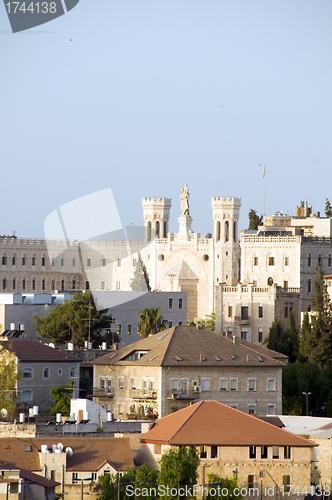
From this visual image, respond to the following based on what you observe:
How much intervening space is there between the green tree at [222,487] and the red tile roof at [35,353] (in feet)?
77.1

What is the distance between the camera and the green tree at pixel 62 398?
72.9 m

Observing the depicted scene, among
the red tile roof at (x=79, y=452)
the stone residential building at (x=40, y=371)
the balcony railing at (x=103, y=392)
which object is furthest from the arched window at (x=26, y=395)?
the red tile roof at (x=79, y=452)

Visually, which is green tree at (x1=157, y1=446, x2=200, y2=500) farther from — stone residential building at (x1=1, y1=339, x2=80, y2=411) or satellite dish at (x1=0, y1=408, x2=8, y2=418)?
stone residential building at (x1=1, y1=339, x2=80, y2=411)

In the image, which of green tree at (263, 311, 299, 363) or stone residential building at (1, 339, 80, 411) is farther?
green tree at (263, 311, 299, 363)

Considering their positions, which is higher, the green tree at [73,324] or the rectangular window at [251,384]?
the green tree at [73,324]

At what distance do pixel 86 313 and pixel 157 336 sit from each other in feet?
64.3

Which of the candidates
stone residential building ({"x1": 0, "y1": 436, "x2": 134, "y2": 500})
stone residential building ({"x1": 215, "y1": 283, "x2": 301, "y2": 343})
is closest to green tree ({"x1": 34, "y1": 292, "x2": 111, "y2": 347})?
stone residential building ({"x1": 215, "y1": 283, "x2": 301, "y2": 343})

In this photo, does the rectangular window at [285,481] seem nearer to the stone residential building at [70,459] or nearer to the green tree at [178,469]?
the green tree at [178,469]

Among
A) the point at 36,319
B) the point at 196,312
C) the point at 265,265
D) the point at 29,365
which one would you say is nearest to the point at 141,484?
the point at 29,365

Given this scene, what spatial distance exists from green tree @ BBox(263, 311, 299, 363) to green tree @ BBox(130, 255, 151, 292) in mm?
26754

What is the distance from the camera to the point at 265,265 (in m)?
122

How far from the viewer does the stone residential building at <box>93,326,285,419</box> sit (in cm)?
7375

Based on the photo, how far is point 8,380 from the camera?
73.2 m

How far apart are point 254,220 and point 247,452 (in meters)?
89.6
